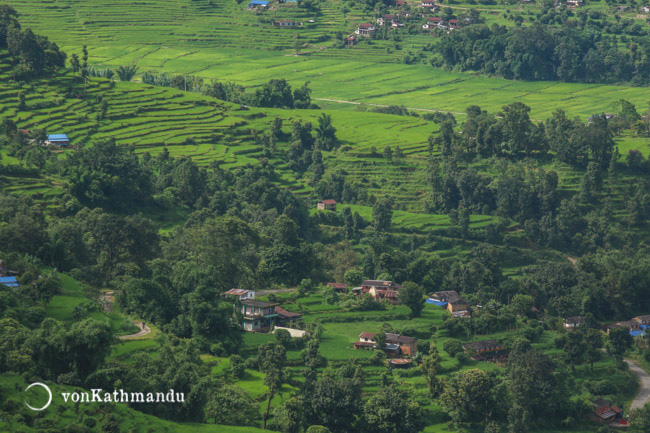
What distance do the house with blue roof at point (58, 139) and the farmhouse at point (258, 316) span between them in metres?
28.3

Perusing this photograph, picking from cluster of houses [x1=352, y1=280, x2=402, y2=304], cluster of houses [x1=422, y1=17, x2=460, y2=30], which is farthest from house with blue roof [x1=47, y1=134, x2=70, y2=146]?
cluster of houses [x1=422, y1=17, x2=460, y2=30]

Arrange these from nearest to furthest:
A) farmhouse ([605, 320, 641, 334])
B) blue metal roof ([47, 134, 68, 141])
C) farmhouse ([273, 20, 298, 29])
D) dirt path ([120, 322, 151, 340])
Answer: dirt path ([120, 322, 151, 340])
farmhouse ([605, 320, 641, 334])
blue metal roof ([47, 134, 68, 141])
farmhouse ([273, 20, 298, 29])

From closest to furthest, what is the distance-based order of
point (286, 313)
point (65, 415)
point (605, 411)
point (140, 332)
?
1. point (65, 415)
2. point (140, 332)
3. point (605, 411)
4. point (286, 313)

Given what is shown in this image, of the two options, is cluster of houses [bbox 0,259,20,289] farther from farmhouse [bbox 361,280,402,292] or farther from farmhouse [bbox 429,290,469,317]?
farmhouse [bbox 429,290,469,317]

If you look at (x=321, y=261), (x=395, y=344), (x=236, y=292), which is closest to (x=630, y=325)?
(x=395, y=344)

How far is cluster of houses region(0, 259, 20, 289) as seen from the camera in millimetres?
40116

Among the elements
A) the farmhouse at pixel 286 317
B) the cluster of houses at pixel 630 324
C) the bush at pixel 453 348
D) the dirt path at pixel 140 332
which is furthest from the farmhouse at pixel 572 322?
the dirt path at pixel 140 332

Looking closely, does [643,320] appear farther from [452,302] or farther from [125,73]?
[125,73]

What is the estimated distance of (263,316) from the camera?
4766cm

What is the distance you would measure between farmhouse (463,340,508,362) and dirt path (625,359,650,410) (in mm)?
6899

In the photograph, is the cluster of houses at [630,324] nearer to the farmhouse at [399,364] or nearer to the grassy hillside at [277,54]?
the farmhouse at [399,364]

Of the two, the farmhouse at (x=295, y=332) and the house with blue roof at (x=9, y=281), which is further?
the farmhouse at (x=295, y=332)

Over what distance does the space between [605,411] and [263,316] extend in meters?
17.5

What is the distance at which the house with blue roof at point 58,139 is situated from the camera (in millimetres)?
69450
